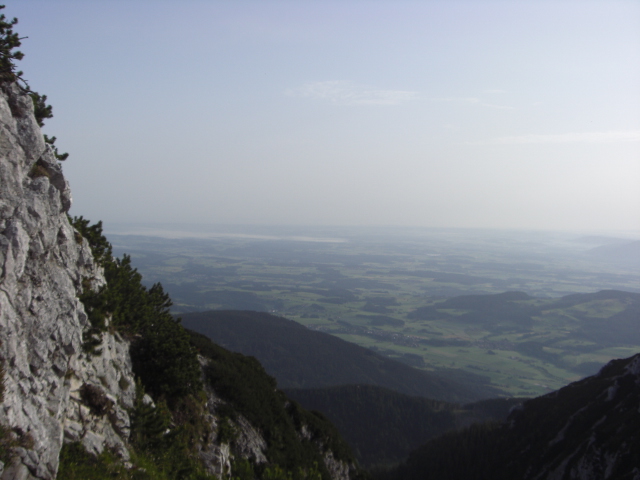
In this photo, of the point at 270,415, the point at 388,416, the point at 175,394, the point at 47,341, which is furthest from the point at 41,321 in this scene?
the point at 388,416

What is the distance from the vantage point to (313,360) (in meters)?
145

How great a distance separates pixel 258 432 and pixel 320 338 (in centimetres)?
13120

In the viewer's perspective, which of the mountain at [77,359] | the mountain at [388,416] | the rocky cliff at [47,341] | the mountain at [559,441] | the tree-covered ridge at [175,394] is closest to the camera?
the rocky cliff at [47,341]

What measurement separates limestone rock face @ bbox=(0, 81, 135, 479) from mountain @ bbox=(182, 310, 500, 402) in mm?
119221

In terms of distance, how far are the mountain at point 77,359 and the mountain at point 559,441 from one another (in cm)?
3288

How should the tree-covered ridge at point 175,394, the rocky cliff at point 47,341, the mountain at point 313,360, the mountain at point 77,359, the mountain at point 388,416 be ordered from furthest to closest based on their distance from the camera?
1. the mountain at point 313,360
2. the mountain at point 388,416
3. the tree-covered ridge at point 175,394
4. the mountain at point 77,359
5. the rocky cliff at point 47,341

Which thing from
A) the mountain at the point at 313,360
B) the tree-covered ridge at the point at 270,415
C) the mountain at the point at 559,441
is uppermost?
the tree-covered ridge at the point at 270,415

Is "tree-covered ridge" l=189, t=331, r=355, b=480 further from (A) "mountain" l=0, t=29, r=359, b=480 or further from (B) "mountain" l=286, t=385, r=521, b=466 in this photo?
(B) "mountain" l=286, t=385, r=521, b=466

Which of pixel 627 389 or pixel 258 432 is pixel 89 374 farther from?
pixel 627 389

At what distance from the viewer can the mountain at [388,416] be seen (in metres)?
99.4

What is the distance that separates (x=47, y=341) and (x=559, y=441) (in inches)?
2417

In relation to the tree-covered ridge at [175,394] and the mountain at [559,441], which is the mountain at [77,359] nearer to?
the tree-covered ridge at [175,394]

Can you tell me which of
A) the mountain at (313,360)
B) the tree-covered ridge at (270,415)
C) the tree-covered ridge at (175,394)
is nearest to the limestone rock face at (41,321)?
the tree-covered ridge at (175,394)

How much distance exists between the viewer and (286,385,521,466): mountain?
99.4 m
